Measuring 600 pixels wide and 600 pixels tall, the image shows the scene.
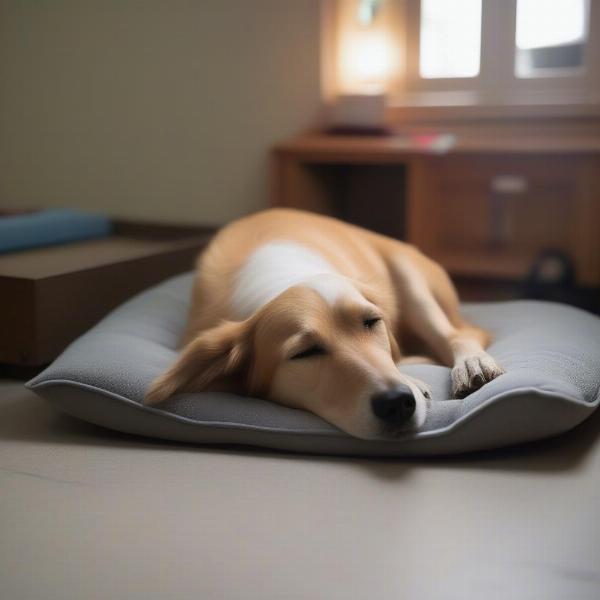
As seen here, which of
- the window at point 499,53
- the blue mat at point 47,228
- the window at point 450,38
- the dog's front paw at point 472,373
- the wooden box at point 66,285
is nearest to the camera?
the dog's front paw at point 472,373

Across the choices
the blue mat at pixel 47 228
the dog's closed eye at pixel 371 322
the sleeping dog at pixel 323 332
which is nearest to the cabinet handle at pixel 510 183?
the sleeping dog at pixel 323 332

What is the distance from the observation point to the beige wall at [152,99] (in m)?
3.81

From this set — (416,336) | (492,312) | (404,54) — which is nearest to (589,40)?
(404,54)

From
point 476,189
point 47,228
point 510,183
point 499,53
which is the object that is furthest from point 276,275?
point 499,53

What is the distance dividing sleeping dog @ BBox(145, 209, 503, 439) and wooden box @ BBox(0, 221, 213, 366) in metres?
0.37

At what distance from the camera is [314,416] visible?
179 centimetres

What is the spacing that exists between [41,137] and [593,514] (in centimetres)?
342

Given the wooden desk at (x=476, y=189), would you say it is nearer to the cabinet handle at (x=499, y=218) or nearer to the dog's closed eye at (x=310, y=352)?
the cabinet handle at (x=499, y=218)

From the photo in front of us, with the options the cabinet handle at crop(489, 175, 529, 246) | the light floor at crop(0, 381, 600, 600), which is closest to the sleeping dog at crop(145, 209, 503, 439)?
the light floor at crop(0, 381, 600, 600)

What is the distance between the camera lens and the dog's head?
1.67m

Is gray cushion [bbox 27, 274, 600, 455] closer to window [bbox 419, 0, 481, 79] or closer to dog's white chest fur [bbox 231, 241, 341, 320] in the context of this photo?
dog's white chest fur [bbox 231, 241, 341, 320]

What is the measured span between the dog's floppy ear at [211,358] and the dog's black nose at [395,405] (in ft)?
1.18

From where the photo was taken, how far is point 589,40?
11.6ft

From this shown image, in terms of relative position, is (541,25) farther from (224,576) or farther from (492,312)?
(224,576)
